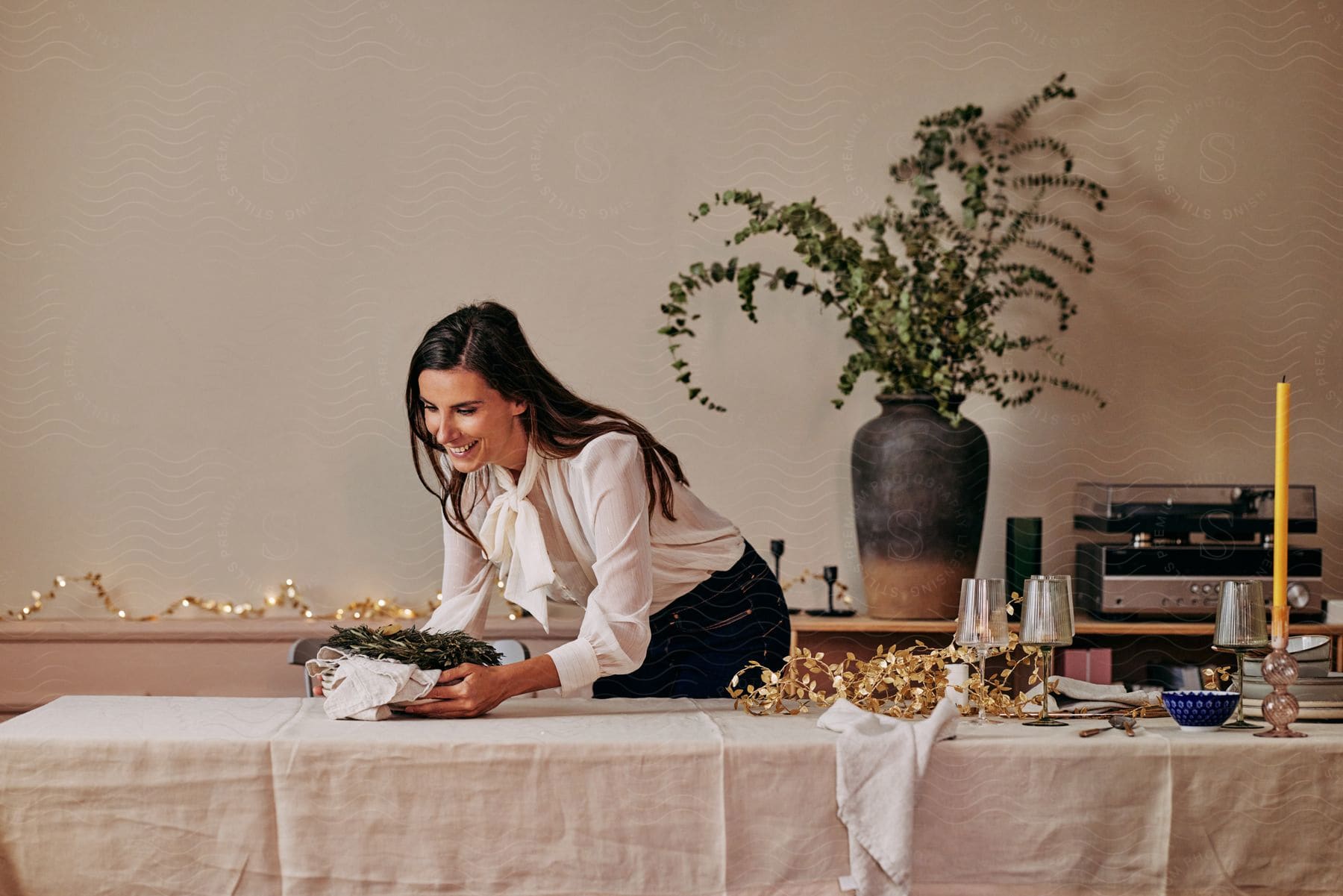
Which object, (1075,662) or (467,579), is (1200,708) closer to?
(467,579)

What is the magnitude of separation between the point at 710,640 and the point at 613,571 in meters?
0.39

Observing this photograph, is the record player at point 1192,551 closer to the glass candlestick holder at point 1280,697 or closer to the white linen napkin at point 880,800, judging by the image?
the glass candlestick holder at point 1280,697

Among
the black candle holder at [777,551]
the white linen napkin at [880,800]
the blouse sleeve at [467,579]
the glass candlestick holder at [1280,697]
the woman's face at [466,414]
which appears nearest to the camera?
the white linen napkin at [880,800]

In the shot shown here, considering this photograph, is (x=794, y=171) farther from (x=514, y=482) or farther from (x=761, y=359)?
(x=514, y=482)

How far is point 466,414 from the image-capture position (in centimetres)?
177

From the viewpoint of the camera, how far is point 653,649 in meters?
1.95

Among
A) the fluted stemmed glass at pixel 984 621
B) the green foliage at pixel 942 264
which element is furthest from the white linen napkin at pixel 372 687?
the green foliage at pixel 942 264

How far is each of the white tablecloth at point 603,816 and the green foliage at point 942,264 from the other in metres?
1.49

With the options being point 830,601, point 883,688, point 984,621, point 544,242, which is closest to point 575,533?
point 883,688

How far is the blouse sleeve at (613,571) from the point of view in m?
1.59

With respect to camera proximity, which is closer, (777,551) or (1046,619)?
(1046,619)

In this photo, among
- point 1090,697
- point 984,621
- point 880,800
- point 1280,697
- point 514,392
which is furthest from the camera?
point 514,392

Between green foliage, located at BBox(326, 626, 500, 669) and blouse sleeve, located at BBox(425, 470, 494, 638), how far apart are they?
0.26 metres

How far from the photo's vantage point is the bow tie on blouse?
182 centimetres
